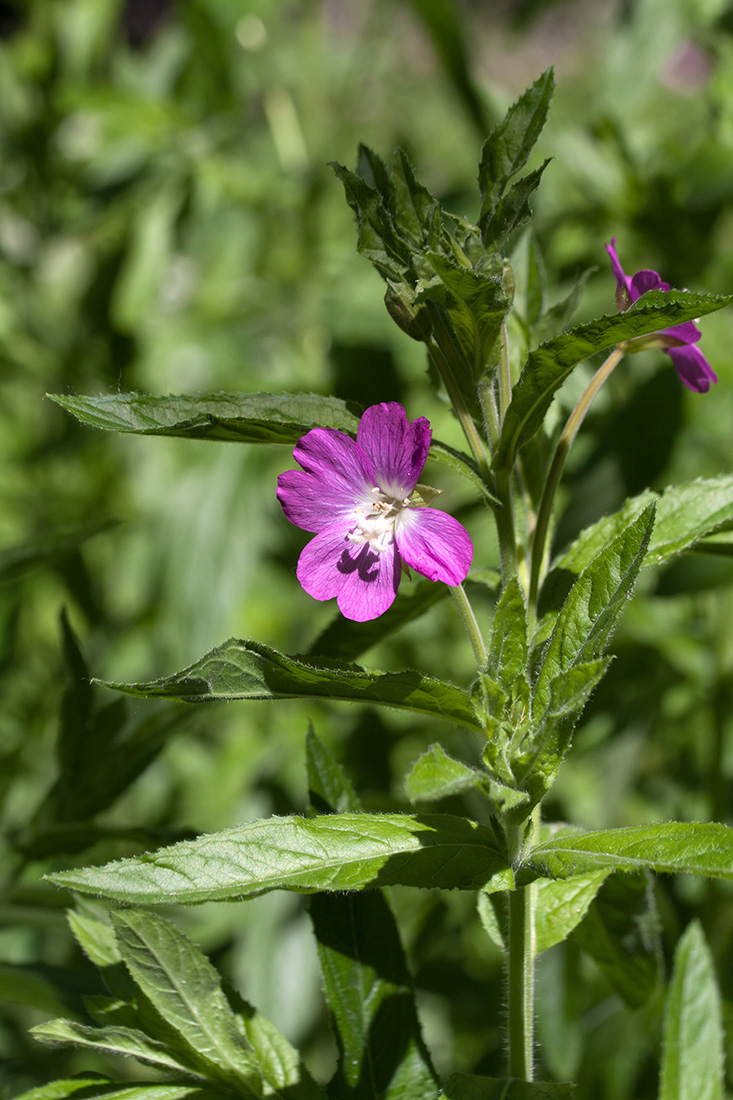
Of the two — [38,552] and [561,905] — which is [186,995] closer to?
[561,905]

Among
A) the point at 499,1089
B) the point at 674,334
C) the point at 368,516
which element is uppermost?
the point at 674,334

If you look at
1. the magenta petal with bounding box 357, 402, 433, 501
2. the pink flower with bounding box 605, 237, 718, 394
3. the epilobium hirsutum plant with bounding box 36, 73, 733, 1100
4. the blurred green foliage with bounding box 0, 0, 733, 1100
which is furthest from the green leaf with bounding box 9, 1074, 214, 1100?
the pink flower with bounding box 605, 237, 718, 394

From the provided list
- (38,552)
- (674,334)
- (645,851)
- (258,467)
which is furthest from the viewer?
(258,467)

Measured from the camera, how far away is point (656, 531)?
94 cm

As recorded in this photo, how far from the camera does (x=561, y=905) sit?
0.90 metres

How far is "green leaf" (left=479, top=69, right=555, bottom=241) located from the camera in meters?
0.79

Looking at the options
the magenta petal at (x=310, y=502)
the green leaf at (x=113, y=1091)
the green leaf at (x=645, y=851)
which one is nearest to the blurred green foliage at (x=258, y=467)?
the green leaf at (x=113, y=1091)

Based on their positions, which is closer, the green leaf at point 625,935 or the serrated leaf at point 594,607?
the serrated leaf at point 594,607

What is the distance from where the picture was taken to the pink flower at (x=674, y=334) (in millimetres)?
896

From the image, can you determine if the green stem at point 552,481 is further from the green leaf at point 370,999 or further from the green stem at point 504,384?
the green leaf at point 370,999

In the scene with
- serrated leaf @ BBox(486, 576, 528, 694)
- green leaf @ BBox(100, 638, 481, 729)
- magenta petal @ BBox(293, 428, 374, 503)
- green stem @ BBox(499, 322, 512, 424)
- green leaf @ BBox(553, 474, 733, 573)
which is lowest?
green leaf @ BBox(100, 638, 481, 729)

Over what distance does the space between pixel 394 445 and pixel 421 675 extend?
198 millimetres

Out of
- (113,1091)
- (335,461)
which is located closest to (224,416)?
(335,461)

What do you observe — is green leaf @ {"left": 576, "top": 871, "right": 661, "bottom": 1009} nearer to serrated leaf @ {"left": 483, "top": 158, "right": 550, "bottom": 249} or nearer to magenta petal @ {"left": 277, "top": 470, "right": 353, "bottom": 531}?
magenta petal @ {"left": 277, "top": 470, "right": 353, "bottom": 531}
